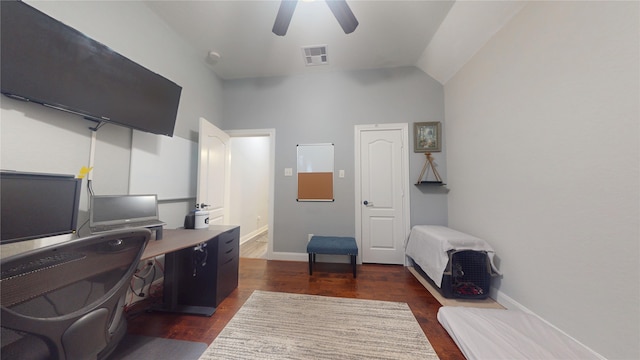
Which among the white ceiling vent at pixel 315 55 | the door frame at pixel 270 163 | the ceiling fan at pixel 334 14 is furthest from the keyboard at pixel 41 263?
the white ceiling vent at pixel 315 55

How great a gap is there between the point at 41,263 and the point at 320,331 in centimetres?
A: 168

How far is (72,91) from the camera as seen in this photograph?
4.41 ft

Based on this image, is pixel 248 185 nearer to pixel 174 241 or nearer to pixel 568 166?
pixel 174 241

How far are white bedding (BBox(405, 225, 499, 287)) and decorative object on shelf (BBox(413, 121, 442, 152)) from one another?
124cm

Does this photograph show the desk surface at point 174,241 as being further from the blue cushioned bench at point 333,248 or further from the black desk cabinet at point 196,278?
the blue cushioned bench at point 333,248

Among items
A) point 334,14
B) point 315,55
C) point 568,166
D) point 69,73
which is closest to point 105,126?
point 69,73

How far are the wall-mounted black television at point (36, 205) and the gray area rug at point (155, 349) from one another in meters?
0.96

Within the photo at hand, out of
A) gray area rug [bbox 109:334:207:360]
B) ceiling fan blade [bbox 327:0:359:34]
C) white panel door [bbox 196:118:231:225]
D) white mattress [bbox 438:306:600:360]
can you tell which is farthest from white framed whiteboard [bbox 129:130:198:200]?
white mattress [bbox 438:306:600:360]

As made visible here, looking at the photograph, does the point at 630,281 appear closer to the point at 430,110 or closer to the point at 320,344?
the point at 320,344

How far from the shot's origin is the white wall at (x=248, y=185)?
3893mm

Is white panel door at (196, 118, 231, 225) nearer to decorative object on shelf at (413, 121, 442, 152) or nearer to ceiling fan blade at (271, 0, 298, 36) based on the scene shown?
ceiling fan blade at (271, 0, 298, 36)

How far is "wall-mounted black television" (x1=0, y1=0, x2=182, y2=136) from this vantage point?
1.10 m

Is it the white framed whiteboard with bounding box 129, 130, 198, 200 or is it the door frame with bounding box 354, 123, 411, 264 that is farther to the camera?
the door frame with bounding box 354, 123, 411, 264

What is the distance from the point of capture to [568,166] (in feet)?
4.69
